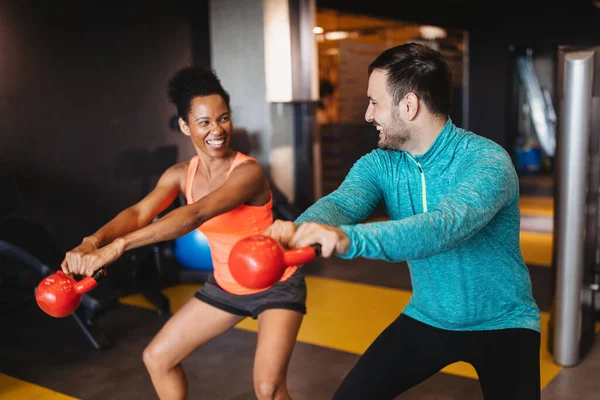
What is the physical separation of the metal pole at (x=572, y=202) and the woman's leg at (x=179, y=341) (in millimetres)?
1650

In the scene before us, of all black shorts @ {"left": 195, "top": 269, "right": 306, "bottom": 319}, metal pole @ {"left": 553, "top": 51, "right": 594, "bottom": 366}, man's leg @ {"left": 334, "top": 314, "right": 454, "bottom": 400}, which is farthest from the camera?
metal pole @ {"left": 553, "top": 51, "right": 594, "bottom": 366}

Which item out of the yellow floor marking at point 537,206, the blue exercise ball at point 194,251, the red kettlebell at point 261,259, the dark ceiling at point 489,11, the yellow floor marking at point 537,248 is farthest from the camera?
the dark ceiling at point 489,11

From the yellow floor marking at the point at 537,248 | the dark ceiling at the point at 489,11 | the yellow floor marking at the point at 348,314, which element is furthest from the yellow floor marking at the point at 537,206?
the yellow floor marking at the point at 348,314

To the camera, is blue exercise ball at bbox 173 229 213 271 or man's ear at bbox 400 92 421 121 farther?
blue exercise ball at bbox 173 229 213 271

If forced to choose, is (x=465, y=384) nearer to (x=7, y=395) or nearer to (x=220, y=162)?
(x=220, y=162)

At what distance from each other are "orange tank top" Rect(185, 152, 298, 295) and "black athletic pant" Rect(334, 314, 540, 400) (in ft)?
1.74

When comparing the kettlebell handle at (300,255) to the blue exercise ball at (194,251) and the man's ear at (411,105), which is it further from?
the blue exercise ball at (194,251)

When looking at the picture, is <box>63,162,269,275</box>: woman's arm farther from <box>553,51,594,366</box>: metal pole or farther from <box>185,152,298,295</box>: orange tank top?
<box>553,51,594,366</box>: metal pole

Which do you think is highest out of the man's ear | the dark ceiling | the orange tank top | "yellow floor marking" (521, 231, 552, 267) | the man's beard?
the dark ceiling

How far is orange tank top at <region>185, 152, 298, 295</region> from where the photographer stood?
81.1 inches

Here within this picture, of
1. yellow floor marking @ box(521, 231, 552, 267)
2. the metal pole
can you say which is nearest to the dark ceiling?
yellow floor marking @ box(521, 231, 552, 267)

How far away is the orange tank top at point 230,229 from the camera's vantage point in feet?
6.76

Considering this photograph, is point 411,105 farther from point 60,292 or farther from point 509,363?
point 60,292

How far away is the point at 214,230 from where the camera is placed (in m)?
2.08
